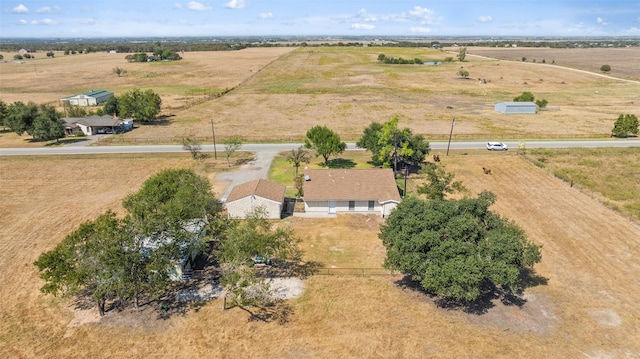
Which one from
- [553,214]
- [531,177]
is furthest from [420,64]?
[553,214]

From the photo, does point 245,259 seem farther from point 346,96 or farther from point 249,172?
point 346,96

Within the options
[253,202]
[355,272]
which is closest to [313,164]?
[253,202]

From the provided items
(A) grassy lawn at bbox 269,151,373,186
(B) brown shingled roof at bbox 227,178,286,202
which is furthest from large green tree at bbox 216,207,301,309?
(A) grassy lawn at bbox 269,151,373,186

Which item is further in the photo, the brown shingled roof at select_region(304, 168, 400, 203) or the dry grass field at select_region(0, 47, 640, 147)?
the dry grass field at select_region(0, 47, 640, 147)

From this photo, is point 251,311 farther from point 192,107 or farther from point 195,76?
point 195,76

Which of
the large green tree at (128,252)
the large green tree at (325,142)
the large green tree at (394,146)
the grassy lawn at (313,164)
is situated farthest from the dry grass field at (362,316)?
the large green tree at (325,142)

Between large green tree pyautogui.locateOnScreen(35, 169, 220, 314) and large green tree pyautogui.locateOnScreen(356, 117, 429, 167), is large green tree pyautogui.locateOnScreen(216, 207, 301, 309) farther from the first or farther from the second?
large green tree pyautogui.locateOnScreen(356, 117, 429, 167)

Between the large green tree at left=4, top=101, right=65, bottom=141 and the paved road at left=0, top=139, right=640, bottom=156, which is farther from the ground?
the large green tree at left=4, top=101, right=65, bottom=141

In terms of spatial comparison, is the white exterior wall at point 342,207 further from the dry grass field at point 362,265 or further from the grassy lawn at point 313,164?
the grassy lawn at point 313,164
